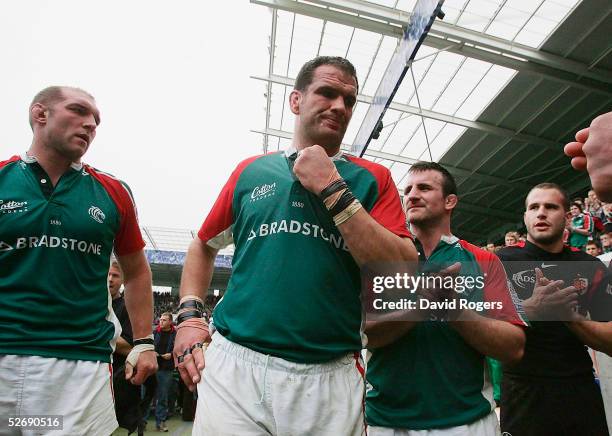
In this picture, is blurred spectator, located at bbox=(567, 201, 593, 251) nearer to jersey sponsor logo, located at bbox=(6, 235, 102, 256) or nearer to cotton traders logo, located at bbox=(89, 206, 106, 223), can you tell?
cotton traders logo, located at bbox=(89, 206, 106, 223)

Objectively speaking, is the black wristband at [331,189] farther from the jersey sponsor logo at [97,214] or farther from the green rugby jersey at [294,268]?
the jersey sponsor logo at [97,214]

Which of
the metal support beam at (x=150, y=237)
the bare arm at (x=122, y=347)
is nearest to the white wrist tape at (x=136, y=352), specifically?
the bare arm at (x=122, y=347)

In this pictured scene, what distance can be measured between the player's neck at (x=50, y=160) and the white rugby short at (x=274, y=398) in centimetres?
143

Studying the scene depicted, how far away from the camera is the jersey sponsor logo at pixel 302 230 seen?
1.62 meters

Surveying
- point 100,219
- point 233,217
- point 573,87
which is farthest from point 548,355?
point 573,87

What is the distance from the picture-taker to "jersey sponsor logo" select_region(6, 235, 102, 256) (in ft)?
6.93

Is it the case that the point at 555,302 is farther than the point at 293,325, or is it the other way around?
the point at 555,302

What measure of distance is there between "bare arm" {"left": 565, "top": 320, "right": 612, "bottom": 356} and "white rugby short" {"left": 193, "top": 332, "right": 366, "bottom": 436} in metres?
1.42

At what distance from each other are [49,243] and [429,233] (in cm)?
189

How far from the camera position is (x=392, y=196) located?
1.76 metres

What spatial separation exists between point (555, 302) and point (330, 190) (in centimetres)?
144

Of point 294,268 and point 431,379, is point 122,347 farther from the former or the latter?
point 294,268

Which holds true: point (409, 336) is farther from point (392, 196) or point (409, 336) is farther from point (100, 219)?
point (100, 219)

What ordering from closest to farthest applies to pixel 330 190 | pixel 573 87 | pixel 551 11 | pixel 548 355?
1. pixel 330 190
2. pixel 548 355
3. pixel 551 11
4. pixel 573 87
